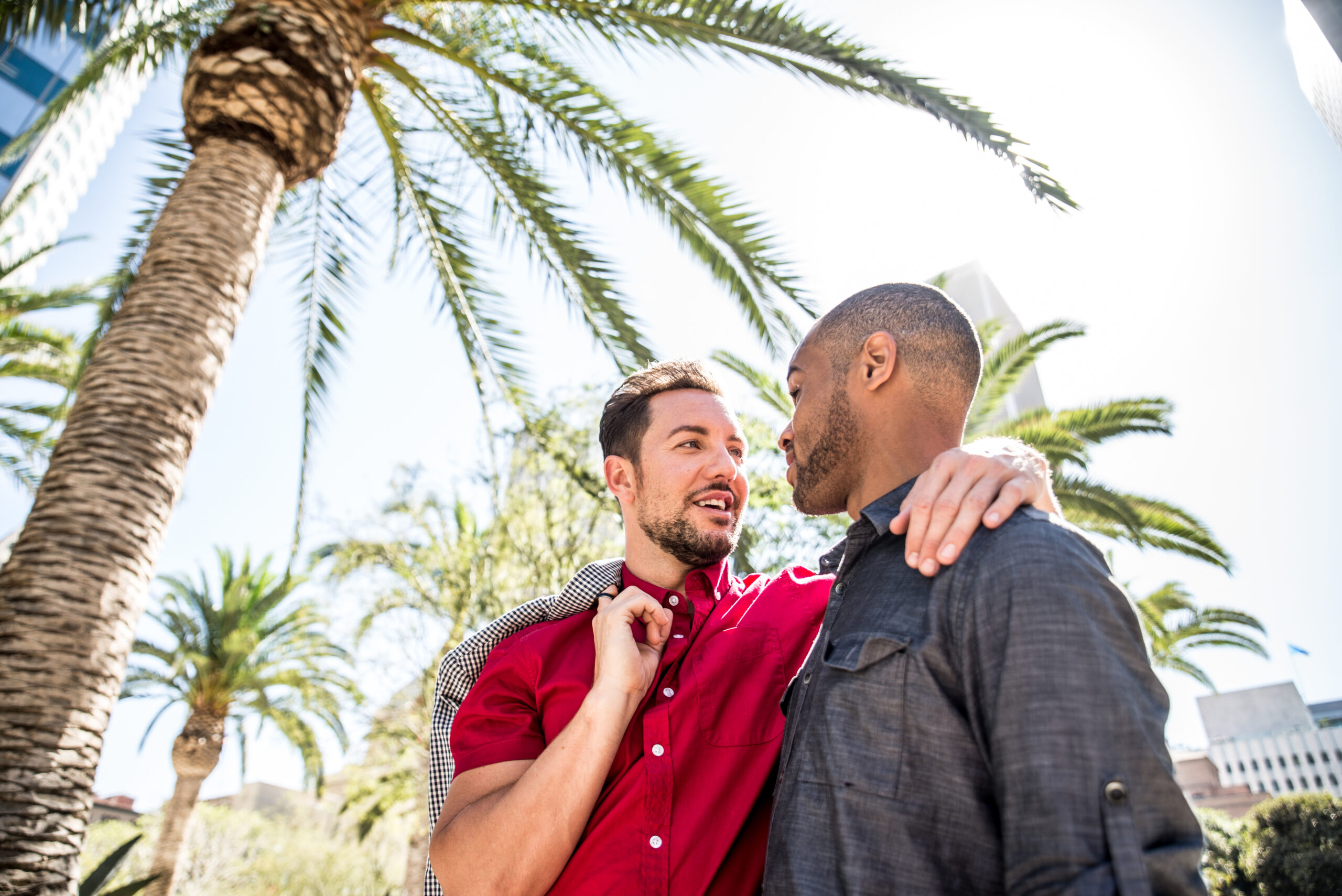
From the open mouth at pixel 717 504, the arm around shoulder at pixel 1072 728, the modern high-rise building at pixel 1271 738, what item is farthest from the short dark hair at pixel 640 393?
the modern high-rise building at pixel 1271 738

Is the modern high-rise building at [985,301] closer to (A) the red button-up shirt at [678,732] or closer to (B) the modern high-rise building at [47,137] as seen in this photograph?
(A) the red button-up shirt at [678,732]

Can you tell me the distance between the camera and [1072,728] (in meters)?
1.31

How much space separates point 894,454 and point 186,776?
18424mm

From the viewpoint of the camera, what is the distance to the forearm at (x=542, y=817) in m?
2.01

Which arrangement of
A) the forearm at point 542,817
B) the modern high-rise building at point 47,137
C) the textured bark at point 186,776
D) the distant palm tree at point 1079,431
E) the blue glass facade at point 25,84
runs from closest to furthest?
the forearm at point 542,817 < the distant palm tree at point 1079,431 < the textured bark at point 186,776 < the modern high-rise building at point 47,137 < the blue glass facade at point 25,84

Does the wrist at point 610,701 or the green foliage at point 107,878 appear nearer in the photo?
the wrist at point 610,701

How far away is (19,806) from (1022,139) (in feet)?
20.2

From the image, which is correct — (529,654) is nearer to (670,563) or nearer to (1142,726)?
(670,563)

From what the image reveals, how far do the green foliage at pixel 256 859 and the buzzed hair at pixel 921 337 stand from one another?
2502cm

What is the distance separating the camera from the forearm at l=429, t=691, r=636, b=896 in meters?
2.01

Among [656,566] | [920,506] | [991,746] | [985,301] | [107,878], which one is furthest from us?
[985,301]

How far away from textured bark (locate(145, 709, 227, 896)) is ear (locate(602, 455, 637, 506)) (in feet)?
54.3

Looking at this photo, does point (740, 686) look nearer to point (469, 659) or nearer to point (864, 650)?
point (864, 650)

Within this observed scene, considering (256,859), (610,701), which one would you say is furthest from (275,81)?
(256,859)
